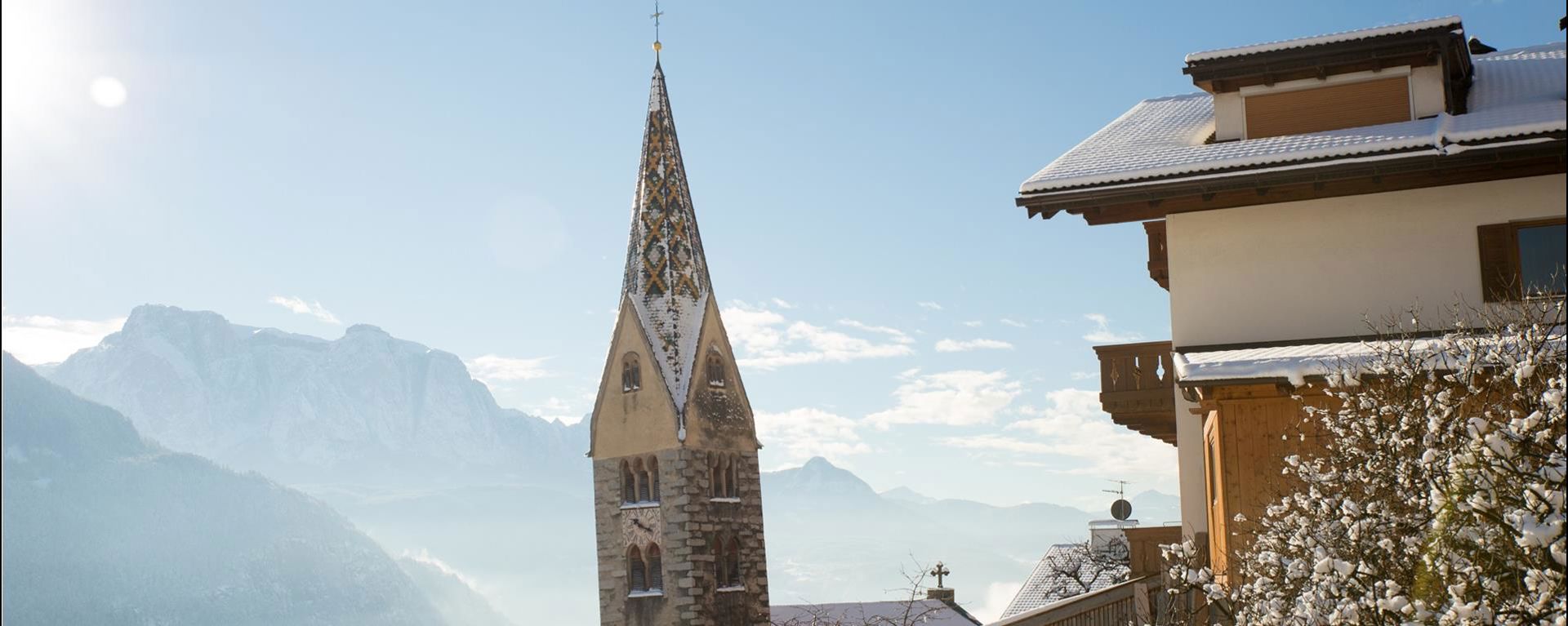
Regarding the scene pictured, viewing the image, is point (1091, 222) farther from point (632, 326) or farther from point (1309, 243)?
point (632, 326)

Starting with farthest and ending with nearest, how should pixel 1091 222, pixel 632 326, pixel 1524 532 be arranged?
pixel 632 326 < pixel 1091 222 < pixel 1524 532

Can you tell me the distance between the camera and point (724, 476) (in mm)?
50062

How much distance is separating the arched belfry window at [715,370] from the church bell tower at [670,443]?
46 millimetres

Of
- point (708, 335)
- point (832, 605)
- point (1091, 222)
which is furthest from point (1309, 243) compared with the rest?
point (832, 605)

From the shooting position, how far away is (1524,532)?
772 centimetres

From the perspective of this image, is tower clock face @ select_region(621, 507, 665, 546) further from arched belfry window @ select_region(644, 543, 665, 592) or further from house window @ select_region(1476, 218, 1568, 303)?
house window @ select_region(1476, 218, 1568, 303)

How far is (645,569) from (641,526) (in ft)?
4.28

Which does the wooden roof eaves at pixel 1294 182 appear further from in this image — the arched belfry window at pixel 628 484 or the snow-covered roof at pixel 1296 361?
the arched belfry window at pixel 628 484

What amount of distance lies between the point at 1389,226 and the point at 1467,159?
45.1 inches

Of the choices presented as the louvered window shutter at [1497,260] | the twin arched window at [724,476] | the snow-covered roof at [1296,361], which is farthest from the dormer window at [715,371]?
the louvered window shutter at [1497,260]

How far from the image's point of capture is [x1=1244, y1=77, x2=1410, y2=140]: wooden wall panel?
1970 cm

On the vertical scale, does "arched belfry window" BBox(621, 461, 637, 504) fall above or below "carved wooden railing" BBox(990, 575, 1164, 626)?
below

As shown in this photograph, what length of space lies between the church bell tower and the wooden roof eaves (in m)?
30.4

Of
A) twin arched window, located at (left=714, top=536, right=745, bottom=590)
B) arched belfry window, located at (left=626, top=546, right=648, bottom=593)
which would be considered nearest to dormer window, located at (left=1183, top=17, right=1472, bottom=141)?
twin arched window, located at (left=714, top=536, right=745, bottom=590)
